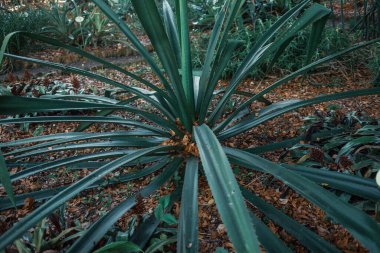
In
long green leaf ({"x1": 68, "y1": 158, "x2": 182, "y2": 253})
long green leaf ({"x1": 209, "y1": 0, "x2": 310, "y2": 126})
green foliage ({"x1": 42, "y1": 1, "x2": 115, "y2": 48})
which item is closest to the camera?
long green leaf ({"x1": 68, "y1": 158, "x2": 182, "y2": 253})

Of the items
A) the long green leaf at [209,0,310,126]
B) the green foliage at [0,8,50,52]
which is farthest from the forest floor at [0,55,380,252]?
the green foliage at [0,8,50,52]

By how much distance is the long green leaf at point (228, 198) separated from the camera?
547 millimetres

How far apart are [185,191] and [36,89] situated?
204 centimetres

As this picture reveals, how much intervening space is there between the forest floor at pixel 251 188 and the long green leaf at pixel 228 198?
45cm

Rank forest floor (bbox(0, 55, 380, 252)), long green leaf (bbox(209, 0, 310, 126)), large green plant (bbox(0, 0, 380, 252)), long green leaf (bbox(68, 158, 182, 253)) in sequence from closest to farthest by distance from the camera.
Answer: large green plant (bbox(0, 0, 380, 252)), long green leaf (bbox(68, 158, 182, 253)), forest floor (bbox(0, 55, 380, 252)), long green leaf (bbox(209, 0, 310, 126))

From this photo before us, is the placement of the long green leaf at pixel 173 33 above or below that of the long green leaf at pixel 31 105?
above

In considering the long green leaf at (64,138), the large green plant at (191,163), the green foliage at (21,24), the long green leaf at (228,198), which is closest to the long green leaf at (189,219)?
the large green plant at (191,163)

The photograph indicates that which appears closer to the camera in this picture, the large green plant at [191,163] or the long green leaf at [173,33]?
the large green plant at [191,163]

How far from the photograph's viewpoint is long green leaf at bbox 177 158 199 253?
2.61ft

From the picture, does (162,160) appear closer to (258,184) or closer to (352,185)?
(258,184)

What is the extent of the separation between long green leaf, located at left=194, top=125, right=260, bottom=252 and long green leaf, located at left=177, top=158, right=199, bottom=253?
18cm

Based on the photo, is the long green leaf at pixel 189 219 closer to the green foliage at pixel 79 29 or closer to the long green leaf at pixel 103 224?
the long green leaf at pixel 103 224

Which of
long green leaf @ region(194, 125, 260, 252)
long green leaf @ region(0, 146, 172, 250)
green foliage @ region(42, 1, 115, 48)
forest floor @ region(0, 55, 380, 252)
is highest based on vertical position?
green foliage @ region(42, 1, 115, 48)

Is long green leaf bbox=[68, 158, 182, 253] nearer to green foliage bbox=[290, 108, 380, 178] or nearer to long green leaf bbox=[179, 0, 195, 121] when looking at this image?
long green leaf bbox=[179, 0, 195, 121]
